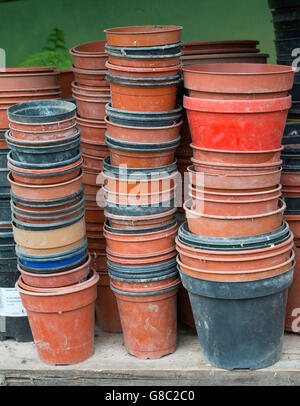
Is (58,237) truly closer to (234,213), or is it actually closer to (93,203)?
(93,203)

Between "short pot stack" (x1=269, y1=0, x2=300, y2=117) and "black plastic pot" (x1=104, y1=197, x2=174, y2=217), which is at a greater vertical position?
"short pot stack" (x1=269, y1=0, x2=300, y2=117)

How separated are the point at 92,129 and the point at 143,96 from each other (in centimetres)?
67

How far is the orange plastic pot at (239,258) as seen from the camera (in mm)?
3678

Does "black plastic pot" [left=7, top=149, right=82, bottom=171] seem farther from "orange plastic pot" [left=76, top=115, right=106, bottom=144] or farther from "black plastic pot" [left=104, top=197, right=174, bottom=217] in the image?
"orange plastic pot" [left=76, top=115, right=106, bottom=144]

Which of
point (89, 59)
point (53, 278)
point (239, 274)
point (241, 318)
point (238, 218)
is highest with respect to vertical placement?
point (89, 59)

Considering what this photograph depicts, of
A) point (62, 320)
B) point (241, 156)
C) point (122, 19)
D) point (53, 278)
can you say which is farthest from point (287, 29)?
point (122, 19)

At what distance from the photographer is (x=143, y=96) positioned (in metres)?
3.83

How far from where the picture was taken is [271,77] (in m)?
3.52

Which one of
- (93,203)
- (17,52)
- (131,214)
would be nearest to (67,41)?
(17,52)

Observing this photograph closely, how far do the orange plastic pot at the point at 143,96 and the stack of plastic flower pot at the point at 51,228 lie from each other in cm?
29

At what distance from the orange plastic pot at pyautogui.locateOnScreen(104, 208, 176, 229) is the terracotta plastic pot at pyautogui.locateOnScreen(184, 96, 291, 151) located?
21.8 inches

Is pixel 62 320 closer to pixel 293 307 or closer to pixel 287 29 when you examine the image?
pixel 293 307

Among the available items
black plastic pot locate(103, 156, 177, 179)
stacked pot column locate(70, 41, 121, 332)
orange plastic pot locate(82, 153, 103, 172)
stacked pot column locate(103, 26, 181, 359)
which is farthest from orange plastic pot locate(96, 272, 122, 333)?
black plastic pot locate(103, 156, 177, 179)

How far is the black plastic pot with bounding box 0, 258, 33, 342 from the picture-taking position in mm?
4262
